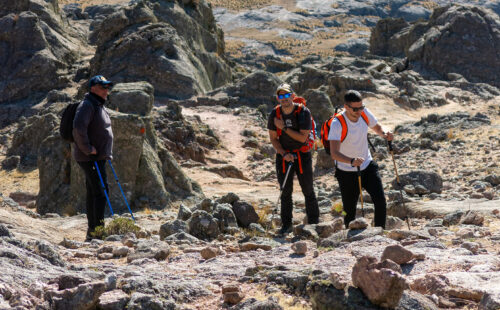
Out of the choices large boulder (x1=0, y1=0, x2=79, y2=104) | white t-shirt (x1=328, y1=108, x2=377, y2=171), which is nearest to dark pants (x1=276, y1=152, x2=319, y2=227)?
white t-shirt (x1=328, y1=108, x2=377, y2=171)

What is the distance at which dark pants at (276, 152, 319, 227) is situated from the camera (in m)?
6.96

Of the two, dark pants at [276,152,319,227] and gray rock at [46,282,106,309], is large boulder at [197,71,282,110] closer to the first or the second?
dark pants at [276,152,319,227]

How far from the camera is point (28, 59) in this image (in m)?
30.3

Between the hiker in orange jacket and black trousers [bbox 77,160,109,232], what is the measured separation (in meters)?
3.03

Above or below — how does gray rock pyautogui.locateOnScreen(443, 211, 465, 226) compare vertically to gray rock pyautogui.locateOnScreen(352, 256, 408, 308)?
below

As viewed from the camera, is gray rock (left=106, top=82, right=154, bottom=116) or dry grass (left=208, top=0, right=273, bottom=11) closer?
gray rock (left=106, top=82, right=154, bottom=116)

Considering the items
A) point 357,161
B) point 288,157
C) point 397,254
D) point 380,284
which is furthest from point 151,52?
point 380,284

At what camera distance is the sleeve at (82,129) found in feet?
21.6

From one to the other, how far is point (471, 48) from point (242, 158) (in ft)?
83.9

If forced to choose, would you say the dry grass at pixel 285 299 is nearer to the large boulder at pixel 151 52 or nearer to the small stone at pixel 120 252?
the small stone at pixel 120 252

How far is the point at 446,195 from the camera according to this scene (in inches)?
433

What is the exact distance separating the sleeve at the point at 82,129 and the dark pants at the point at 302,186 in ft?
8.27

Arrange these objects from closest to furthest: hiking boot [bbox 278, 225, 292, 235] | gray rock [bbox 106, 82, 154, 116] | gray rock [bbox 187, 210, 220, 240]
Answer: gray rock [bbox 187, 210, 220, 240]
hiking boot [bbox 278, 225, 292, 235]
gray rock [bbox 106, 82, 154, 116]

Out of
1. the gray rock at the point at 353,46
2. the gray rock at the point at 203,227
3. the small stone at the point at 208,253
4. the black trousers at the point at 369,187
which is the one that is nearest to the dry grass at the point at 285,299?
the small stone at the point at 208,253
